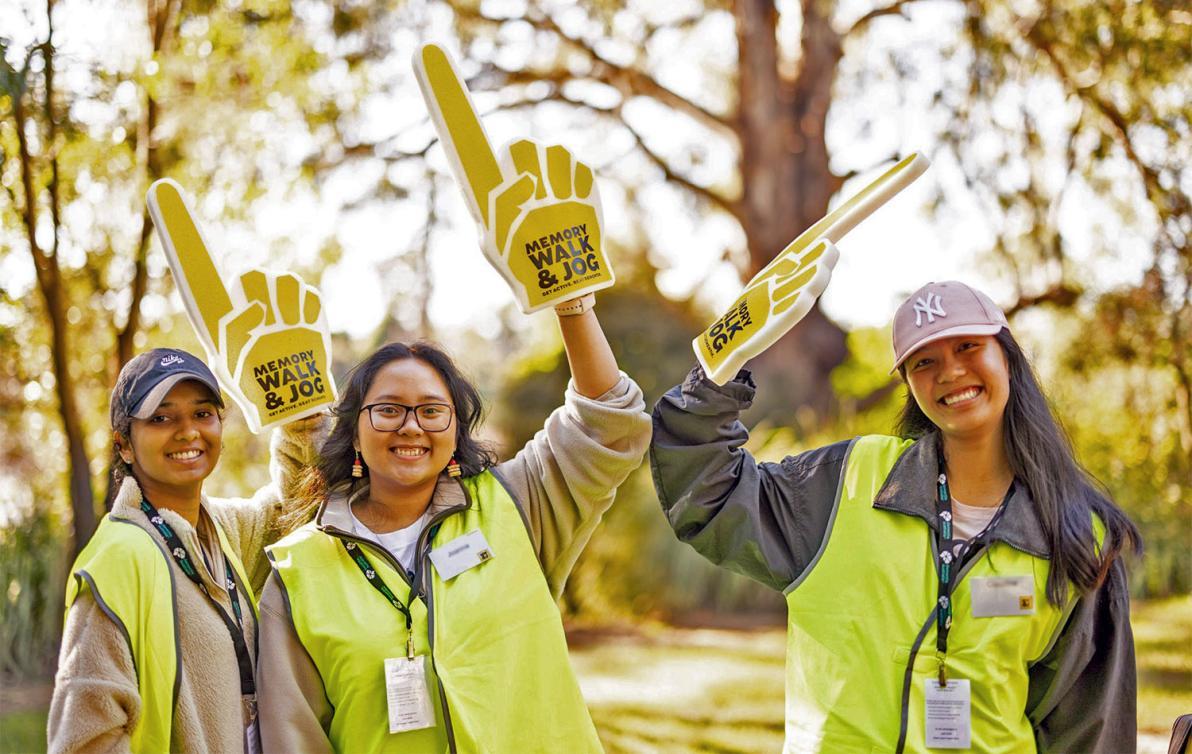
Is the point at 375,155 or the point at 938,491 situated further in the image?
the point at 375,155

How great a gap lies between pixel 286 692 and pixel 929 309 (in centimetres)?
135

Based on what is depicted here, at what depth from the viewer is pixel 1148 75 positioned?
728 cm

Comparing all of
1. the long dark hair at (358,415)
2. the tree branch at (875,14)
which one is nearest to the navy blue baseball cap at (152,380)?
the long dark hair at (358,415)

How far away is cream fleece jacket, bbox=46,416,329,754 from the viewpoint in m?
1.99

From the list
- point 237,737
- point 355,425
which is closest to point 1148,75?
point 355,425

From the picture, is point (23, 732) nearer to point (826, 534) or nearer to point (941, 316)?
point (826, 534)

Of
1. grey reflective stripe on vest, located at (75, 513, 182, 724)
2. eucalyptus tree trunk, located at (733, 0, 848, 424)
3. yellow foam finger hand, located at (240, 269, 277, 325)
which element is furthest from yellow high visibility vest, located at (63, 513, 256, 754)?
eucalyptus tree trunk, located at (733, 0, 848, 424)

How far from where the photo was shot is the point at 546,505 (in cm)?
233

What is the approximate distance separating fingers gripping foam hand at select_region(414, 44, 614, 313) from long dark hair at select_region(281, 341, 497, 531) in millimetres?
224

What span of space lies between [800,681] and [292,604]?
938 millimetres

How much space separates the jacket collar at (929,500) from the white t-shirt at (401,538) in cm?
85

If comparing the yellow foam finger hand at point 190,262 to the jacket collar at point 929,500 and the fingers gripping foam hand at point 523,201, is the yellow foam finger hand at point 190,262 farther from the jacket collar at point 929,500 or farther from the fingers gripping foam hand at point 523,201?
the jacket collar at point 929,500

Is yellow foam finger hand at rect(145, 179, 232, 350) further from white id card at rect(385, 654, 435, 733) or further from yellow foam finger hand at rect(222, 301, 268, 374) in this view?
white id card at rect(385, 654, 435, 733)

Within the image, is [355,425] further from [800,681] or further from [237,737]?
[800,681]
